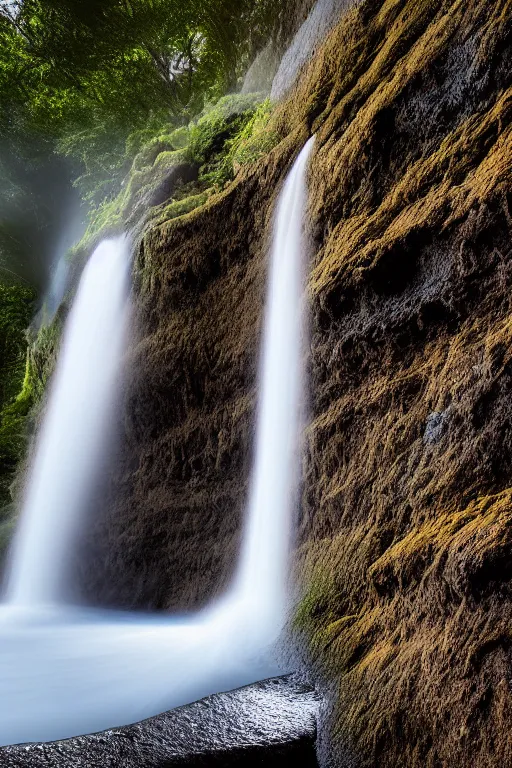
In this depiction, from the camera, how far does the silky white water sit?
3760mm

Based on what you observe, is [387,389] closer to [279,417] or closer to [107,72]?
[279,417]

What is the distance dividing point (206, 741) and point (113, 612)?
528 cm

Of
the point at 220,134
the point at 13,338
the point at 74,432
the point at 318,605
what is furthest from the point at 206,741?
the point at 13,338

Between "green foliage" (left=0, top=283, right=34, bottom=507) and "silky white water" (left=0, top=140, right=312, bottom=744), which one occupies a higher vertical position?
"green foliage" (left=0, top=283, right=34, bottom=507)

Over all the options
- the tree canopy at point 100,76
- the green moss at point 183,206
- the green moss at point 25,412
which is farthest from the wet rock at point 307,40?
the green moss at point 25,412

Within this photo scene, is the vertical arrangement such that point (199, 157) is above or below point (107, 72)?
below

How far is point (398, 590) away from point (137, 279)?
6.43 meters

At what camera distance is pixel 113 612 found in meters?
7.67

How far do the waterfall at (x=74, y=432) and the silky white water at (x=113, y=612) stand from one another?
0.03m

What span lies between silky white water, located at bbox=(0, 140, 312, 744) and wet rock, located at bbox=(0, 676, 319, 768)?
0.56 meters

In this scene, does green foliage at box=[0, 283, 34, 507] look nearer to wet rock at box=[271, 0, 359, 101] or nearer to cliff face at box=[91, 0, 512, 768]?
cliff face at box=[91, 0, 512, 768]

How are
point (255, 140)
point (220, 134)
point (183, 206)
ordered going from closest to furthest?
point (255, 140), point (183, 206), point (220, 134)

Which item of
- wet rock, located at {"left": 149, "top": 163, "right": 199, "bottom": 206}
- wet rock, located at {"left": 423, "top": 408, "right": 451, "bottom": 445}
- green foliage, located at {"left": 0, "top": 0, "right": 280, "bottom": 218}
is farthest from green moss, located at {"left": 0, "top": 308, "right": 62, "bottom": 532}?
wet rock, located at {"left": 423, "top": 408, "right": 451, "bottom": 445}

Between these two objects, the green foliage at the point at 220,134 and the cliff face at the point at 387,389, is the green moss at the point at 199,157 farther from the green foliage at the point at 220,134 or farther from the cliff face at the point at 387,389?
the cliff face at the point at 387,389
